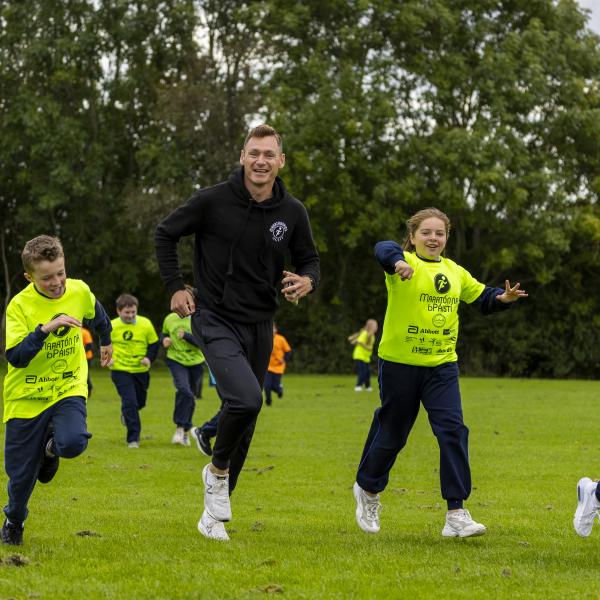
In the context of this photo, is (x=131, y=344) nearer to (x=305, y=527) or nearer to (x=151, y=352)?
(x=151, y=352)

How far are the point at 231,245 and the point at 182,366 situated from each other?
8053 millimetres

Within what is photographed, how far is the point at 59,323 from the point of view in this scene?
267 inches

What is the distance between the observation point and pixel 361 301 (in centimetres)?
4469

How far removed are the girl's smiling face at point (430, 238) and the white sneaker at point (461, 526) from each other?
70.7 inches

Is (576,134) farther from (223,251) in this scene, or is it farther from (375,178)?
(223,251)

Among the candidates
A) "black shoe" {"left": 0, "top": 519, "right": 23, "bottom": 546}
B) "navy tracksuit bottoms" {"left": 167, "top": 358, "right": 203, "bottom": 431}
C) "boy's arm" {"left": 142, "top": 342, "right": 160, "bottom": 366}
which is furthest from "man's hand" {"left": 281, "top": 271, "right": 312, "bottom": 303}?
"navy tracksuit bottoms" {"left": 167, "top": 358, "right": 203, "bottom": 431}

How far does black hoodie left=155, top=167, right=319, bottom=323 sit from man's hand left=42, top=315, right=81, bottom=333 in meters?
0.81

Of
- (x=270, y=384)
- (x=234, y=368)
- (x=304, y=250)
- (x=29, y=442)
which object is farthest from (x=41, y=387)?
(x=270, y=384)

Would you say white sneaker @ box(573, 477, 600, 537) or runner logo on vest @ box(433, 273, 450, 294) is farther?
runner logo on vest @ box(433, 273, 450, 294)

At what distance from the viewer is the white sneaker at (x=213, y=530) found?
7.53 meters

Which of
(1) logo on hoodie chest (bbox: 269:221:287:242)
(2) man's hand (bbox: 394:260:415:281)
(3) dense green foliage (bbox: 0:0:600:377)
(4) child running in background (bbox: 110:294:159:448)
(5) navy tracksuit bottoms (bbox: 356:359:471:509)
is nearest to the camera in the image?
(2) man's hand (bbox: 394:260:415:281)

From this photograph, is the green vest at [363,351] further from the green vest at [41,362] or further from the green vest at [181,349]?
the green vest at [41,362]

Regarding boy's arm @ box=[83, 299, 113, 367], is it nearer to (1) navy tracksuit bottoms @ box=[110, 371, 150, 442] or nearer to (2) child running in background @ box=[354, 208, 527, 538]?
(2) child running in background @ box=[354, 208, 527, 538]

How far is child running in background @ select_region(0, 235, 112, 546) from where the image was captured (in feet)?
23.4
